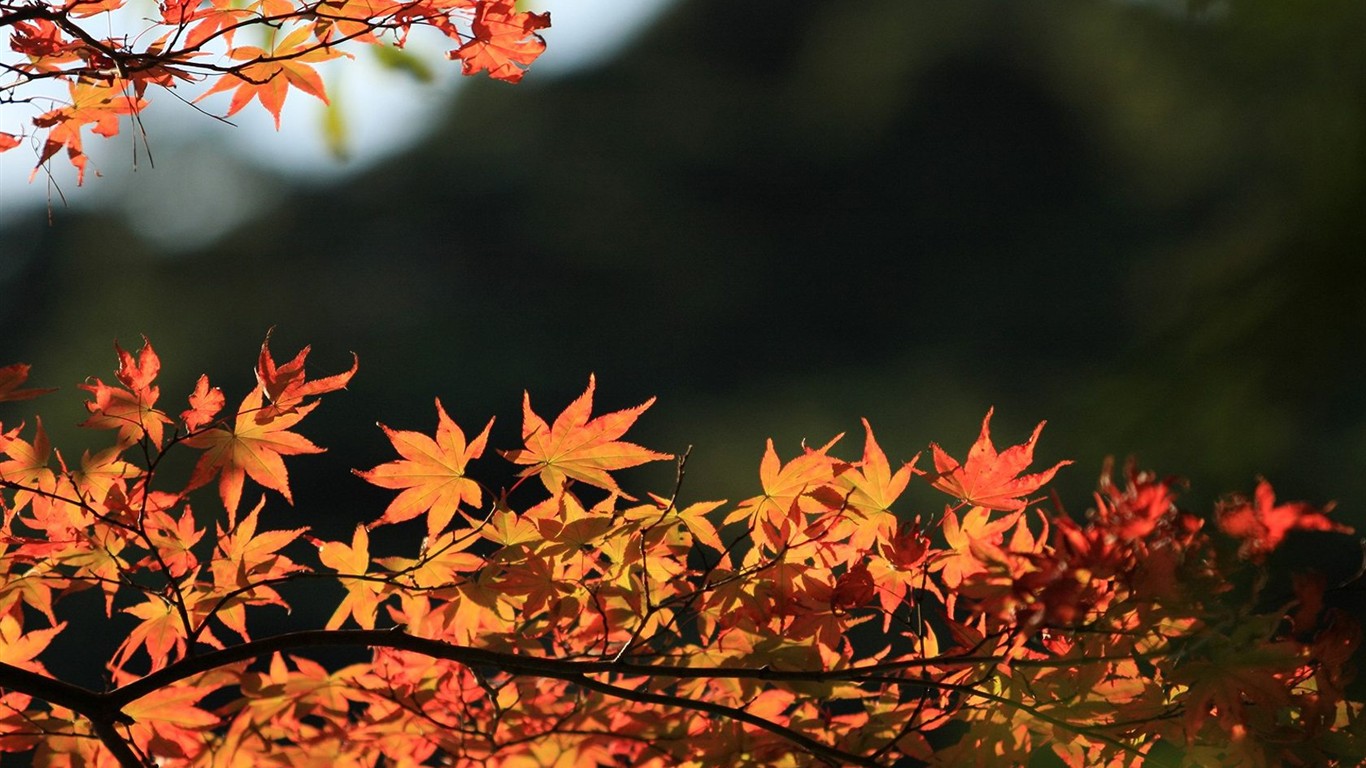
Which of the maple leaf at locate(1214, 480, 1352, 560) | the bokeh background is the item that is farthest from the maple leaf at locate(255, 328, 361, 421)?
the bokeh background

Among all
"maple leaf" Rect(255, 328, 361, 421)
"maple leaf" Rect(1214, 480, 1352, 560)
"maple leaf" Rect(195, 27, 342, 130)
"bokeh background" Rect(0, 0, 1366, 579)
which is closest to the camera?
"maple leaf" Rect(1214, 480, 1352, 560)

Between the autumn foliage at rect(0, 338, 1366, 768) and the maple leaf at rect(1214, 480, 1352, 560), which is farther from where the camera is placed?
the autumn foliage at rect(0, 338, 1366, 768)

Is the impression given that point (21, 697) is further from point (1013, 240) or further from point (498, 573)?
point (1013, 240)

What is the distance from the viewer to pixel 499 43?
1.02 metres

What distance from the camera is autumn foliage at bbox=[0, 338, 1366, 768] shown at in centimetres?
76

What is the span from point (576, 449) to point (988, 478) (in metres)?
0.35

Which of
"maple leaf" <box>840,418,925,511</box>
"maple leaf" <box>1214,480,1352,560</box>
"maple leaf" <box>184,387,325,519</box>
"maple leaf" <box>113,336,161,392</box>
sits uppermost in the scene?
"maple leaf" <box>113,336,161,392</box>

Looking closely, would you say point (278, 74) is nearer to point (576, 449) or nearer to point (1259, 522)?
point (576, 449)

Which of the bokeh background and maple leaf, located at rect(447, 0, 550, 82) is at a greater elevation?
the bokeh background

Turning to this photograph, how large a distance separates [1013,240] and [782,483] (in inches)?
117

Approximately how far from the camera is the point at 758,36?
448cm

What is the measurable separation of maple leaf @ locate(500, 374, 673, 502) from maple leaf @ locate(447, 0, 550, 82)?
35 cm

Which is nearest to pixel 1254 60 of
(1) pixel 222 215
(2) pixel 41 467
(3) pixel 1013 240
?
(2) pixel 41 467

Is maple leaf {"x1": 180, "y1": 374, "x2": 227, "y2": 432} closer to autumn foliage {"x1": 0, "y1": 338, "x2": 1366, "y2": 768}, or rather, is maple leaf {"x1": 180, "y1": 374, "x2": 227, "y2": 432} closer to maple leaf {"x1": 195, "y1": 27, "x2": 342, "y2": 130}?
autumn foliage {"x1": 0, "y1": 338, "x2": 1366, "y2": 768}
